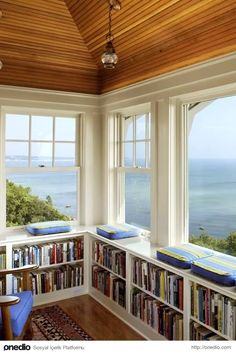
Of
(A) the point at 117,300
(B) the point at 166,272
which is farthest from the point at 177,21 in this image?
(A) the point at 117,300

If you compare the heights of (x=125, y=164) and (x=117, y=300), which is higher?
(x=125, y=164)

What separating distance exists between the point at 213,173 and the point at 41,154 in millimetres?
2174

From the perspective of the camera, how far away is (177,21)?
8.65 feet

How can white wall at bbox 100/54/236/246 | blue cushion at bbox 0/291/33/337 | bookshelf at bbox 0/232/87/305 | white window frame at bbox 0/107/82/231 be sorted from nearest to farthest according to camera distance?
blue cushion at bbox 0/291/33/337, white wall at bbox 100/54/236/246, bookshelf at bbox 0/232/87/305, white window frame at bbox 0/107/82/231

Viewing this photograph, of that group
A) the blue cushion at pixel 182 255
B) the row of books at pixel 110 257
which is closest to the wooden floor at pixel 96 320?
the row of books at pixel 110 257

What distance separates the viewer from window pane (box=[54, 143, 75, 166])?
161 inches

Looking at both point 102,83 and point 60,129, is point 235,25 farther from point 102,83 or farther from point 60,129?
point 60,129

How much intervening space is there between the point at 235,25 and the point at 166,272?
204 centimetres

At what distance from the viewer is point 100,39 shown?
3381 millimetres

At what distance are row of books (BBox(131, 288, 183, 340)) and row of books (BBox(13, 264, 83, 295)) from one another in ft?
3.09

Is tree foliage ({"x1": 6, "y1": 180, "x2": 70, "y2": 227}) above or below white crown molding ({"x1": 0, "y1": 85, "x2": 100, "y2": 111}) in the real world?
below

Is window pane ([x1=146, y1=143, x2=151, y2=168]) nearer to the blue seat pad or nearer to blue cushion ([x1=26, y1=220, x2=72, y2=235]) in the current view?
blue cushion ([x1=26, y1=220, x2=72, y2=235])

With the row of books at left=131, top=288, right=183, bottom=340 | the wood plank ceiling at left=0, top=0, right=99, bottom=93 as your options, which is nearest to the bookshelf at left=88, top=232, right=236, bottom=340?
the row of books at left=131, top=288, right=183, bottom=340

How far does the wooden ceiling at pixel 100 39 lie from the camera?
98.7 inches
